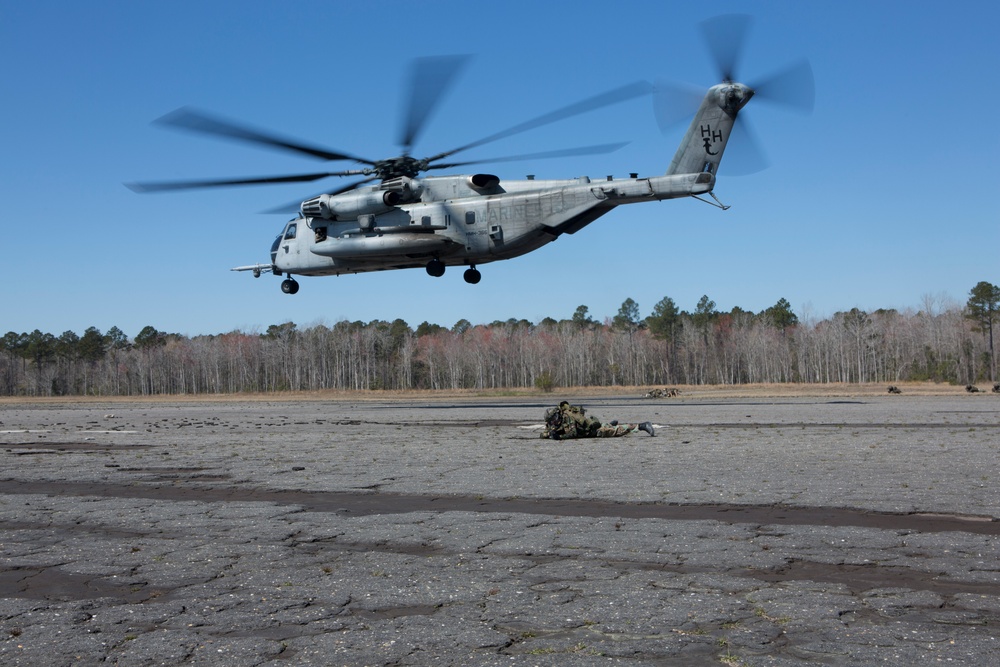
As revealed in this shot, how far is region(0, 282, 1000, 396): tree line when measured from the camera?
111562mm

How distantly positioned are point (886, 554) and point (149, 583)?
503cm

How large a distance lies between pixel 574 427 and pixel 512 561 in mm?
10312

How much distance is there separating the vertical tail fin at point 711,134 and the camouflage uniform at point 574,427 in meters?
11.5

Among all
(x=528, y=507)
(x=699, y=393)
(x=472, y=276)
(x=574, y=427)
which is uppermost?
(x=472, y=276)

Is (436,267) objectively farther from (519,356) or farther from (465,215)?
(519,356)

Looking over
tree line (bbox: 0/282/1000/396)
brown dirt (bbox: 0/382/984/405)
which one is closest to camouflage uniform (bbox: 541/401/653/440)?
brown dirt (bbox: 0/382/984/405)

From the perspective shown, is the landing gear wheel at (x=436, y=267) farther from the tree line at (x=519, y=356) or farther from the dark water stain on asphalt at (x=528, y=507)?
the tree line at (x=519, y=356)

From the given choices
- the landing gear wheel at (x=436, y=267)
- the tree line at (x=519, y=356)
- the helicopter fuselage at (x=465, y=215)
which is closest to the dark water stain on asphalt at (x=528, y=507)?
the helicopter fuselage at (x=465, y=215)

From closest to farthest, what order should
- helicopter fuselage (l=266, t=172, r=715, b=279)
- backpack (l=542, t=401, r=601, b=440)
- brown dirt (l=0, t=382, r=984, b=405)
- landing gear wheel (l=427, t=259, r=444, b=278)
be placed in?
backpack (l=542, t=401, r=601, b=440)
helicopter fuselage (l=266, t=172, r=715, b=279)
landing gear wheel (l=427, t=259, r=444, b=278)
brown dirt (l=0, t=382, r=984, b=405)

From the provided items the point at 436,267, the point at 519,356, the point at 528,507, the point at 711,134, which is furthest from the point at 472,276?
the point at 519,356

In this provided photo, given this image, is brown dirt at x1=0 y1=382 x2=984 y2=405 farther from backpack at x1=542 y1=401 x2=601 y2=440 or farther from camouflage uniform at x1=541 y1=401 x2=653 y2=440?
backpack at x1=542 y1=401 x2=601 y2=440

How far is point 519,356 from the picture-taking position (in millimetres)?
120500

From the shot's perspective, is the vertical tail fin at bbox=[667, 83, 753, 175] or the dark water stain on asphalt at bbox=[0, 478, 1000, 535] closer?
the dark water stain on asphalt at bbox=[0, 478, 1000, 535]

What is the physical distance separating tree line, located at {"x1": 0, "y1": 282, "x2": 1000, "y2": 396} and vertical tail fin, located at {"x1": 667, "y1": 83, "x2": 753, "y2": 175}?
277 feet
